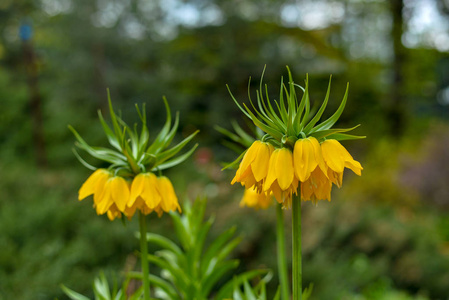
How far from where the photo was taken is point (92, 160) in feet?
15.4

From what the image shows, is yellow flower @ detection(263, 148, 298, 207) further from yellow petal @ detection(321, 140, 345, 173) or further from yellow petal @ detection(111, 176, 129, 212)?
yellow petal @ detection(111, 176, 129, 212)

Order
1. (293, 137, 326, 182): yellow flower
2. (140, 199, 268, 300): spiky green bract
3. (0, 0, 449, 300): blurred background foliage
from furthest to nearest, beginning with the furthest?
(0, 0, 449, 300): blurred background foliage, (140, 199, 268, 300): spiky green bract, (293, 137, 326, 182): yellow flower

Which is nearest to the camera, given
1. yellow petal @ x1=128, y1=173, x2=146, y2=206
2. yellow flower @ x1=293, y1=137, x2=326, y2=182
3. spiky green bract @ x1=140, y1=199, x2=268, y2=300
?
yellow flower @ x1=293, y1=137, x2=326, y2=182

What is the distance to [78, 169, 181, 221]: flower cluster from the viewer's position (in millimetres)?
915

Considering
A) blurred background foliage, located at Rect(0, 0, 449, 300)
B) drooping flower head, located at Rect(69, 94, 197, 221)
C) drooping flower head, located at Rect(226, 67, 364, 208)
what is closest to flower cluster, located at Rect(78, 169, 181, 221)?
drooping flower head, located at Rect(69, 94, 197, 221)

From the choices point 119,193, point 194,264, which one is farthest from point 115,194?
point 194,264

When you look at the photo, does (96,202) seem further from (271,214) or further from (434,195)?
(434,195)

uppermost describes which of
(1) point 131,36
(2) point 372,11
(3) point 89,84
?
(2) point 372,11

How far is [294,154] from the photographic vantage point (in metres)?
0.75

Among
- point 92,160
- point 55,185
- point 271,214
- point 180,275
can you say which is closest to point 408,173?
point 271,214

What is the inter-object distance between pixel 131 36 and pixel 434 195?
7.19 metres

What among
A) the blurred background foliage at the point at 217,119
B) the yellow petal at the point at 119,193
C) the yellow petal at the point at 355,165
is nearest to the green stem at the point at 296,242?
the yellow petal at the point at 355,165

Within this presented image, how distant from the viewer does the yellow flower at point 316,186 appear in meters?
0.80

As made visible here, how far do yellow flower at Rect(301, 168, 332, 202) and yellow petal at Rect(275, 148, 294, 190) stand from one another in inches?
2.7
